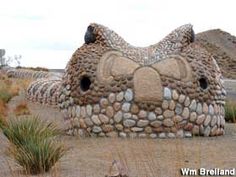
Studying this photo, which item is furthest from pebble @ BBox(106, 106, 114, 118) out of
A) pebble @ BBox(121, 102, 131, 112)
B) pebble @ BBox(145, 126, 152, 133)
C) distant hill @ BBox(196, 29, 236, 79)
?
distant hill @ BBox(196, 29, 236, 79)

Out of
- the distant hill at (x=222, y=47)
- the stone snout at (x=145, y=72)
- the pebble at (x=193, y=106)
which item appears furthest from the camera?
the distant hill at (x=222, y=47)

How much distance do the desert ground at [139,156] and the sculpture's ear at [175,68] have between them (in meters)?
1.33

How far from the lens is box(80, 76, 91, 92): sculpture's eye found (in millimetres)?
14570

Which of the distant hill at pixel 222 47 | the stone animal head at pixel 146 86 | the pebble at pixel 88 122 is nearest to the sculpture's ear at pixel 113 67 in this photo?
the stone animal head at pixel 146 86

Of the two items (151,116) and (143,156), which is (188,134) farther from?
(143,156)

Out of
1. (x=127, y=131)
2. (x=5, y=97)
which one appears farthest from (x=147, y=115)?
(x=5, y=97)

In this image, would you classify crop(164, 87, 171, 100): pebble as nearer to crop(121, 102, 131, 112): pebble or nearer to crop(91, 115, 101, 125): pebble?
crop(121, 102, 131, 112): pebble

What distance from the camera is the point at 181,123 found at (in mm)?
13984

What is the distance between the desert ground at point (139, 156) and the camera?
9.78 metres

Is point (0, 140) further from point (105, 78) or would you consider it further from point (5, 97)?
point (5, 97)

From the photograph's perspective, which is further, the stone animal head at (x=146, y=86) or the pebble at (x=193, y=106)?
the pebble at (x=193, y=106)

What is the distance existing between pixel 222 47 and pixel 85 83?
73.0 meters

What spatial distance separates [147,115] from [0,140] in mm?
2952

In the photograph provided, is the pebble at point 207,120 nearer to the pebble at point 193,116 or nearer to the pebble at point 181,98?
the pebble at point 193,116
